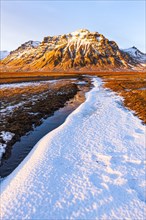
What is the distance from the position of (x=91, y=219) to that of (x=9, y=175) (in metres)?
5.10

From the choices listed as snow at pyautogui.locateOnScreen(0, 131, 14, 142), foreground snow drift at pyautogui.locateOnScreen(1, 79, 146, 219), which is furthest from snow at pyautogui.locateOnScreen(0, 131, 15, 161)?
foreground snow drift at pyautogui.locateOnScreen(1, 79, 146, 219)

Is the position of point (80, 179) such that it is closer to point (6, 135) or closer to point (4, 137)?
point (4, 137)

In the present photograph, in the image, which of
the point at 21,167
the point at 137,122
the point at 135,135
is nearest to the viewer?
the point at 21,167

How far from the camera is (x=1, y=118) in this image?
18.8m

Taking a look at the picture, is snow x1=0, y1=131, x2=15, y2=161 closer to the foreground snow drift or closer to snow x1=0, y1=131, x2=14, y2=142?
snow x1=0, y1=131, x2=14, y2=142

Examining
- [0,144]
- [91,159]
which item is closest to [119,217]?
[91,159]

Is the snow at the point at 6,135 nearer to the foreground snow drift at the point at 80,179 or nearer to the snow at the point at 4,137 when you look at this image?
the snow at the point at 4,137

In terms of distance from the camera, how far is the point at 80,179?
9352mm

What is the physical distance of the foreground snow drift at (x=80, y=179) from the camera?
7.53 meters

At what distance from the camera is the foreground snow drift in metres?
7.53

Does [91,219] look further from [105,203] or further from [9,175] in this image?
[9,175]

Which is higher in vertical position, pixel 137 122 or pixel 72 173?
pixel 137 122

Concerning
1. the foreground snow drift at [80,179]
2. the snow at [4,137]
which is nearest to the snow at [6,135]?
the snow at [4,137]

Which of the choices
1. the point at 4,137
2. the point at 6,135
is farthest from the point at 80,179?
the point at 6,135
